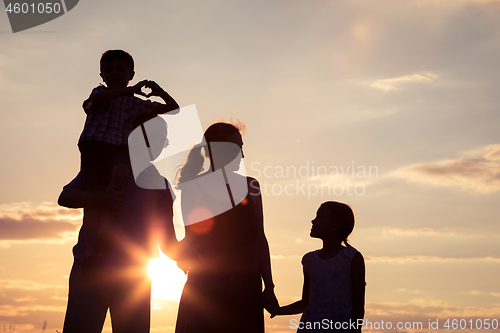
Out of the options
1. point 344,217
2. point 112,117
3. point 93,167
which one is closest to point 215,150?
point 112,117

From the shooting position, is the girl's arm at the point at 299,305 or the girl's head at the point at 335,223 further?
the girl's head at the point at 335,223

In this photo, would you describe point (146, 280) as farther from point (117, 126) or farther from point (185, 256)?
point (117, 126)

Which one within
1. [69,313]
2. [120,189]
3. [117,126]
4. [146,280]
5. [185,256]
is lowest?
[69,313]

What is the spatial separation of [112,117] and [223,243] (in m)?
1.71

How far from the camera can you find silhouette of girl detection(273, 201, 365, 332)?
18.6 feet

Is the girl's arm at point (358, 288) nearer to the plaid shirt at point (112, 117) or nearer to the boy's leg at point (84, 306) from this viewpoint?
the boy's leg at point (84, 306)

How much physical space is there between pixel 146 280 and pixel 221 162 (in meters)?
1.59

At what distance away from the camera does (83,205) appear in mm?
4629

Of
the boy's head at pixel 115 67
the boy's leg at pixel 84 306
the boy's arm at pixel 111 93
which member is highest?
the boy's head at pixel 115 67

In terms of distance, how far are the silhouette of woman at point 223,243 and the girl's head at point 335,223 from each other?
79 centimetres

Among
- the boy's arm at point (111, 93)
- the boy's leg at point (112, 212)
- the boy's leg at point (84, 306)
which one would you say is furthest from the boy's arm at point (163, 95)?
the boy's leg at point (84, 306)

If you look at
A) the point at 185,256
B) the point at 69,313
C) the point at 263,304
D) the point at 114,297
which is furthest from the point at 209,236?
the point at 69,313

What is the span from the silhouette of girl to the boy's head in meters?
2.70

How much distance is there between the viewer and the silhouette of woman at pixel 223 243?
17.6ft
